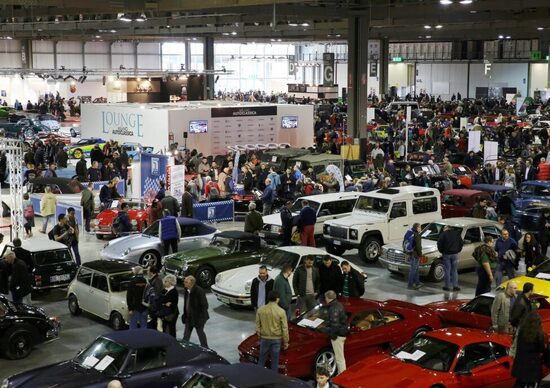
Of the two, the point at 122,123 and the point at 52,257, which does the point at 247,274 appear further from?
the point at 122,123

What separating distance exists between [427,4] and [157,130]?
13594 millimetres

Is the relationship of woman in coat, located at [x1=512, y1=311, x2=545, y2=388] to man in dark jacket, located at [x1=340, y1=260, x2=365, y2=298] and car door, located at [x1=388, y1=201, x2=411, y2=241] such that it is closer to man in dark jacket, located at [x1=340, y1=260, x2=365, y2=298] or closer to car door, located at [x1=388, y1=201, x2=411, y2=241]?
man in dark jacket, located at [x1=340, y1=260, x2=365, y2=298]

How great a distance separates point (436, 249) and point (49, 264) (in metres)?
8.01

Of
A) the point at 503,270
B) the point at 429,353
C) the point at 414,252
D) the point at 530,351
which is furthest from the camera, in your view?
the point at 414,252

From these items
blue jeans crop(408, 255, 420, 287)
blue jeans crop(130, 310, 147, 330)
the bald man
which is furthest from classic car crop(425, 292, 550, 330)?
blue jeans crop(130, 310, 147, 330)

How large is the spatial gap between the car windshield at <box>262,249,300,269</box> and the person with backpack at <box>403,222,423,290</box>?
104 inches

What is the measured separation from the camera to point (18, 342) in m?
13.7

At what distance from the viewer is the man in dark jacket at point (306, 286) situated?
1424 cm

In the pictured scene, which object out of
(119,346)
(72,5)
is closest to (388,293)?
(119,346)

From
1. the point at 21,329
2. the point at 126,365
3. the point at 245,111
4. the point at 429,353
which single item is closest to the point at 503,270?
the point at 429,353

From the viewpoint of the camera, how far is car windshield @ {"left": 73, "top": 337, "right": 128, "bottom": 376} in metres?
10.8

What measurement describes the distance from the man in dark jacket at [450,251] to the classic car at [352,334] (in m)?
3.96

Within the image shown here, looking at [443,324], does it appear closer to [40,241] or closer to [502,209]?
[40,241]

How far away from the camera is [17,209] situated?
21.0 meters
